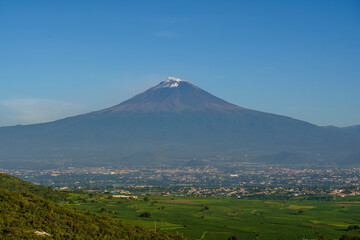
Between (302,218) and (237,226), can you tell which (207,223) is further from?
(302,218)

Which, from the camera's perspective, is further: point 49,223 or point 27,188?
point 27,188

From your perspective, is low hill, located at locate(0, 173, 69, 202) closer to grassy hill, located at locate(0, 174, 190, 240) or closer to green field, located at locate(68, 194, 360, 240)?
green field, located at locate(68, 194, 360, 240)

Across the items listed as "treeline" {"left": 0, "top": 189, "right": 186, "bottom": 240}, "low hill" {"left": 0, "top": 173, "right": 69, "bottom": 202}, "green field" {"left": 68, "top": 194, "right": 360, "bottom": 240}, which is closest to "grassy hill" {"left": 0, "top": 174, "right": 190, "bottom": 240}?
"treeline" {"left": 0, "top": 189, "right": 186, "bottom": 240}

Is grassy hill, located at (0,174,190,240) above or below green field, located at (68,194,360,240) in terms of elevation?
above

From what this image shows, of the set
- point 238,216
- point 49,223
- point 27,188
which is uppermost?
point 27,188

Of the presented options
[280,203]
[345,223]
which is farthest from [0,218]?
[280,203]

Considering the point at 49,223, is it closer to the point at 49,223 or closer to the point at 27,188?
the point at 49,223

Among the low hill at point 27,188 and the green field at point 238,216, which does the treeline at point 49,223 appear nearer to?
the green field at point 238,216

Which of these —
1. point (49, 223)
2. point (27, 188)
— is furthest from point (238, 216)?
point (49, 223)
